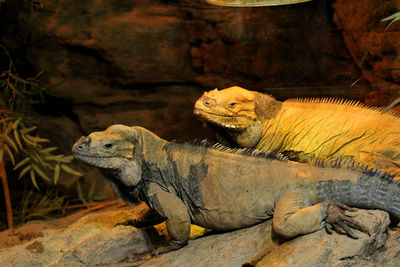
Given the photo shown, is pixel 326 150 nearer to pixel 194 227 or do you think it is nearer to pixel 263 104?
A: pixel 263 104

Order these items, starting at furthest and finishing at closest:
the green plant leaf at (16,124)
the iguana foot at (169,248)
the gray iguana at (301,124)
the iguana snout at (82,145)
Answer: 1. the green plant leaf at (16,124)
2. the gray iguana at (301,124)
3. the iguana foot at (169,248)
4. the iguana snout at (82,145)

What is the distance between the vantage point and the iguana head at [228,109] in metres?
3.02

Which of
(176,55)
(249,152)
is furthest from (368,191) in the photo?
(176,55)

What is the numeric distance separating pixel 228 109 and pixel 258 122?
264 mm

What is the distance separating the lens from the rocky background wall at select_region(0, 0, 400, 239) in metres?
3.06

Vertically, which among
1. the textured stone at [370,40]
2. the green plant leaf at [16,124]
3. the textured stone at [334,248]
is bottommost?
the textured stone at [334,248]

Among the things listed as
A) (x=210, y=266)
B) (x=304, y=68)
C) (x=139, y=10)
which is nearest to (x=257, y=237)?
(x=210, y=266)

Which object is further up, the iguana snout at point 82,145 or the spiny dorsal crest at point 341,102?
the spiny dorsal crest at point 341,102

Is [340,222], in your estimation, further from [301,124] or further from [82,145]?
[82,145]

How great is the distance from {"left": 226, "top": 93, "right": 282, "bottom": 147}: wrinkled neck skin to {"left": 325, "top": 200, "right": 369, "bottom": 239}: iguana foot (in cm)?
105

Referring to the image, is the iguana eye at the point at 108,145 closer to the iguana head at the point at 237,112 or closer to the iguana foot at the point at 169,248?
the iguana foot at the point at 169,248

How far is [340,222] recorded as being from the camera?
2096mm

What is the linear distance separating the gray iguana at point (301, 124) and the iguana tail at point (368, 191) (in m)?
0.55

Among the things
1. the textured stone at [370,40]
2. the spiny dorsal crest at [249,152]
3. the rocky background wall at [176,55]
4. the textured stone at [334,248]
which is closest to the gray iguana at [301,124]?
the rocky background wall at [176,55]
